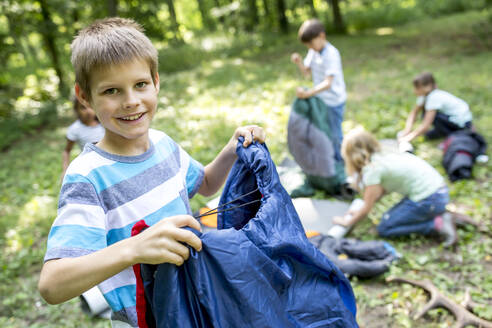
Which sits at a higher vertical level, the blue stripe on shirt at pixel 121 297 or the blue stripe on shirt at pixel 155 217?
the blue stripe on shirt at pixel 155 217

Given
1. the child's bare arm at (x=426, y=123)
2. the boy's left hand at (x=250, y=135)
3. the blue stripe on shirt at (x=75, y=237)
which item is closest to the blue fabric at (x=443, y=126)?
the child's bare arm at (x=426, y=123)

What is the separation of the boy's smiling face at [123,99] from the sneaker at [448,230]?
2917 millimetres

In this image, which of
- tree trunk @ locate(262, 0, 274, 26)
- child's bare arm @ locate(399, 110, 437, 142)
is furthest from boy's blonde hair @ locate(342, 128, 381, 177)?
tree trunk @ locate(262, 0, 274, 26)

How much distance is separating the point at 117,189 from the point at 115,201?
0.04m

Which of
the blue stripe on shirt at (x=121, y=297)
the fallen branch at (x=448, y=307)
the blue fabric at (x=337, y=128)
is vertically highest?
the blue stripe on shirt at (x=121, y=297)

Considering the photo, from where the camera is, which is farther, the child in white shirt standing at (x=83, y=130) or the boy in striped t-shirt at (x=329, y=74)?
the boy in striped t-shirt at (x=329, y=74)

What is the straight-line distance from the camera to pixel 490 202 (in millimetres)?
3676

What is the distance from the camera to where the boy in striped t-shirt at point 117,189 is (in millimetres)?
898

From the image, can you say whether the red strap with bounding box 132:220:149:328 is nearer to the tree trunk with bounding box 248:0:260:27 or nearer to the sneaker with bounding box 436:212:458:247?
the sneaker with bounding box 436:212:458:247

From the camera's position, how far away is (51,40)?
34.7ft

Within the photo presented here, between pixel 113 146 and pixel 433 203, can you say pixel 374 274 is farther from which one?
pixel 113 146

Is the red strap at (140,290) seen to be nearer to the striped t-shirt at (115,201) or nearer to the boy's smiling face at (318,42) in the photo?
the striped t-shirt at (115,201)

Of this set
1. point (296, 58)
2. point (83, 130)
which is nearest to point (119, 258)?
point (83, 130)

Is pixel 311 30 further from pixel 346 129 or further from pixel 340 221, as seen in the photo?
pixel 340 221
